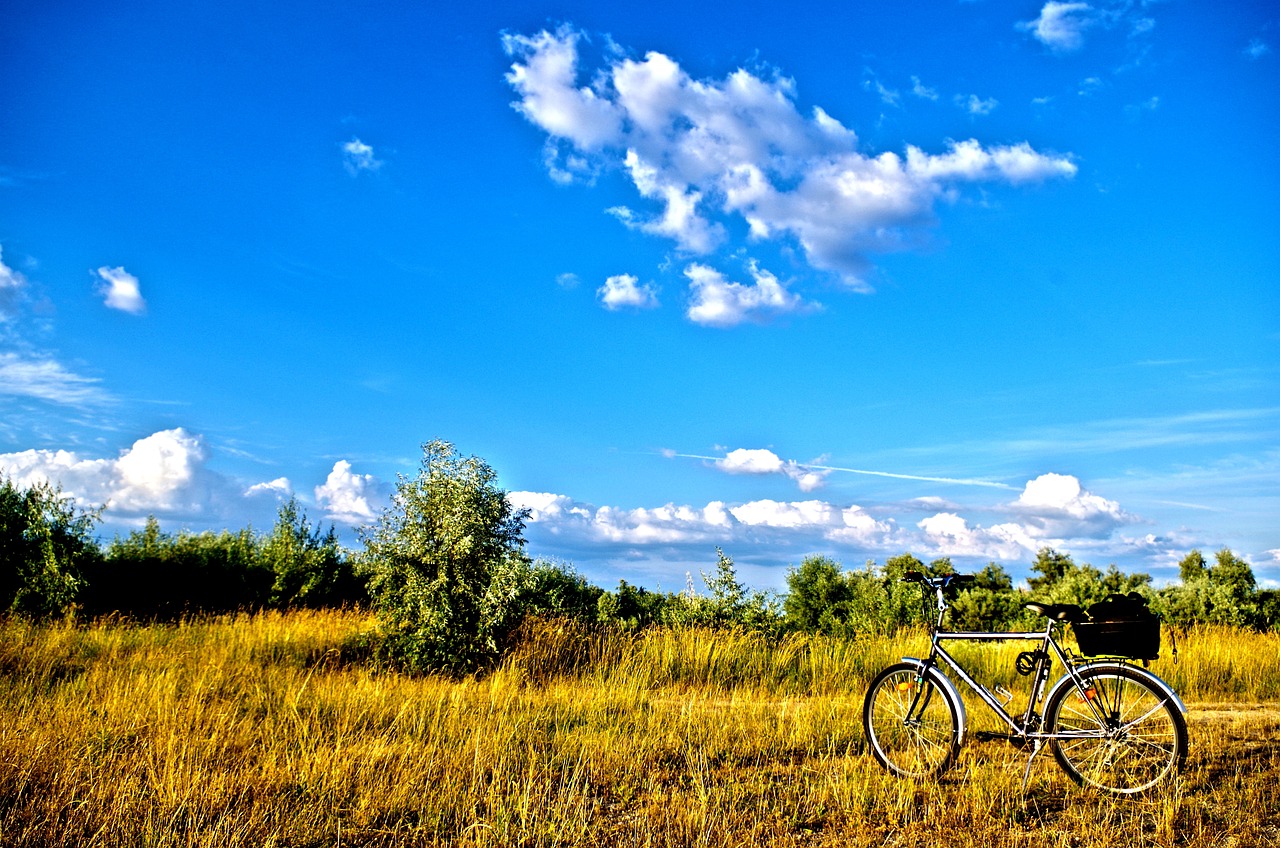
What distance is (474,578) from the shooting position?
40.1 ft

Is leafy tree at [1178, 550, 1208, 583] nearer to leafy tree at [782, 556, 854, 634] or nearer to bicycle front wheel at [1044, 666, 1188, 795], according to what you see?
leafy tree at [782, 556, 854, 634]

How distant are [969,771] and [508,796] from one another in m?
3.29

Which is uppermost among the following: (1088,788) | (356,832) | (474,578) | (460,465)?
(460,465)

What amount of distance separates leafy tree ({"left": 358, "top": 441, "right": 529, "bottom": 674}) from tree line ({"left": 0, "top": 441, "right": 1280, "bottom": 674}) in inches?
0.8

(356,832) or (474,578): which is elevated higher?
(474,578)

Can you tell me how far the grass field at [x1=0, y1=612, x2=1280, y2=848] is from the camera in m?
5.05

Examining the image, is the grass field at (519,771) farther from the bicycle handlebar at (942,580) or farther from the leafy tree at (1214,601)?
the leafy tree at (1214,601)

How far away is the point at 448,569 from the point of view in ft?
40.1

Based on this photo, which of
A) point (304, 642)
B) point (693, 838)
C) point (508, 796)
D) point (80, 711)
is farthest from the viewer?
point (304, 642)

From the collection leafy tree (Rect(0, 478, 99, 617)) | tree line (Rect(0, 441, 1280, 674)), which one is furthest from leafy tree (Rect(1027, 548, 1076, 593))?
leafy tree (Rect(0, 478, 99, 617))

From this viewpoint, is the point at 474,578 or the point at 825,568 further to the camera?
the point at 825,568

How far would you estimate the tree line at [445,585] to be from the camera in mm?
12062

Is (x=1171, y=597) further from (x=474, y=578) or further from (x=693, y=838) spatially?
(x=693, y=838)

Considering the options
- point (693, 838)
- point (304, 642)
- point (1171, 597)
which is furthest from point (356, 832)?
point (1171, 597)
